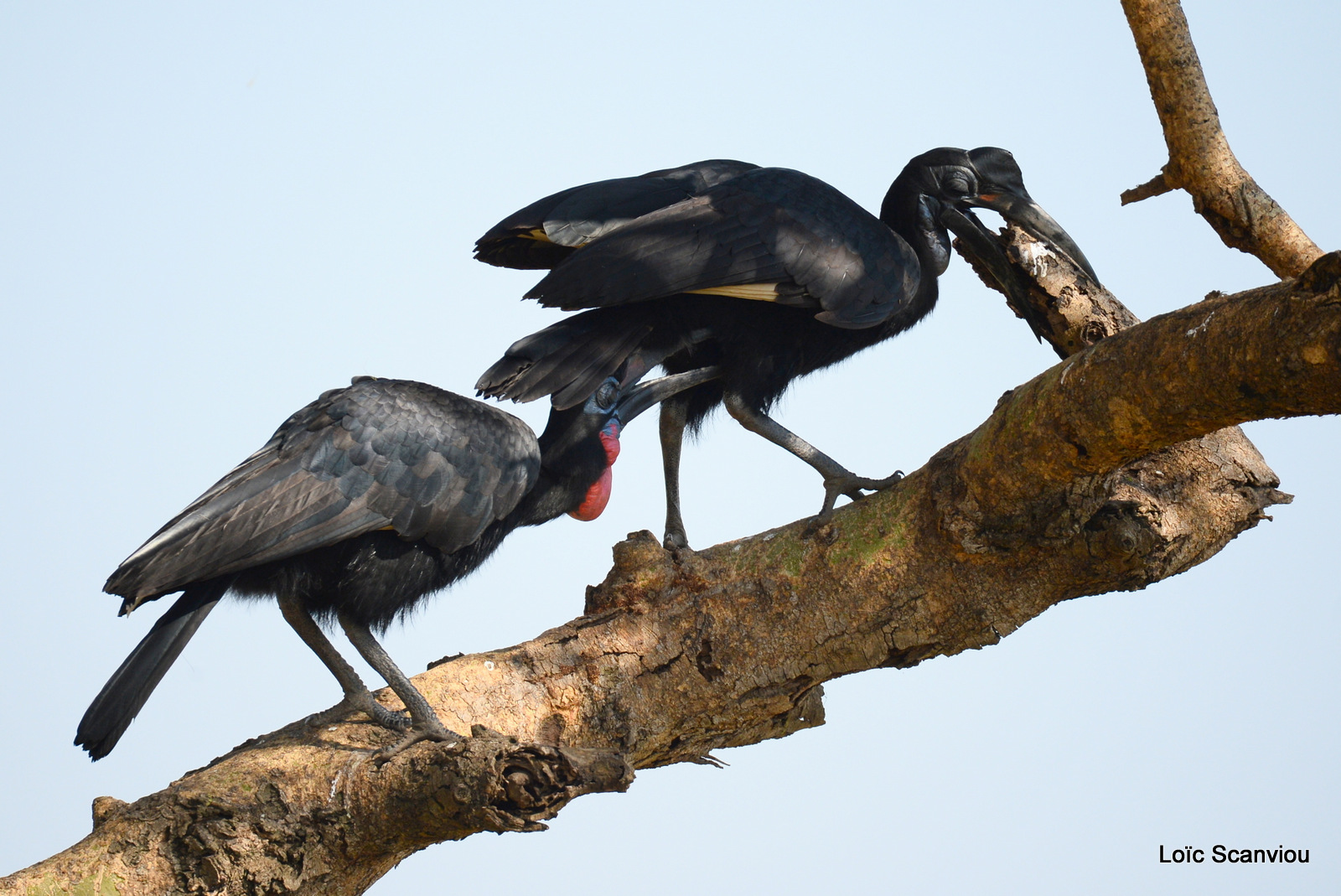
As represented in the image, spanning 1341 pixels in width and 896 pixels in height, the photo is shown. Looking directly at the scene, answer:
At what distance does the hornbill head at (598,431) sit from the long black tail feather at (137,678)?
1.30 m

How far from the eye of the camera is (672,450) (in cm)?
443

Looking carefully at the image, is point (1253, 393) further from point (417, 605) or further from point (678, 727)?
point (417, 605)

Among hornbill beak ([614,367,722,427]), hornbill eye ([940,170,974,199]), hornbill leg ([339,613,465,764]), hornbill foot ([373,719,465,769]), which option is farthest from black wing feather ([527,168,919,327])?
hornbill foot ([373,719,465,769])

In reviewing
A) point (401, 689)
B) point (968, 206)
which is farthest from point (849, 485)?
point (401, 689)

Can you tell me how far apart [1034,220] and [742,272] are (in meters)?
1.06

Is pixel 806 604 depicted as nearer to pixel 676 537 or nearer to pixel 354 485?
pixel 676 537

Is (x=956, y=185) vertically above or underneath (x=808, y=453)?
above

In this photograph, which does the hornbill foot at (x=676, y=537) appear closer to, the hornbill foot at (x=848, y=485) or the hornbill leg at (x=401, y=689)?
the hornbill foot at (x=848, y=485)

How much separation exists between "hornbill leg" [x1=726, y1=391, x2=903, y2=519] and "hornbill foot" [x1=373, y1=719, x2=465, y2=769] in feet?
4.42

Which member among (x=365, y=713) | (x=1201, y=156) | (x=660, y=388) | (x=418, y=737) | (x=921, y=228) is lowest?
(x=418, y=737)

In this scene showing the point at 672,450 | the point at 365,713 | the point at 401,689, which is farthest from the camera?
the point at 672,450

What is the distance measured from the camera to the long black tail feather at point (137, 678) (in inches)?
119

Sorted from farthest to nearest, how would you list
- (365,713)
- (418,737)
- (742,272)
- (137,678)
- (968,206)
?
(968,206) < (742,272) < (365,713) < (418,737) < (137,678)

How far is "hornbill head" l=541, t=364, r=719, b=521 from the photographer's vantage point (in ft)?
13.5
